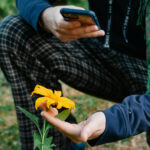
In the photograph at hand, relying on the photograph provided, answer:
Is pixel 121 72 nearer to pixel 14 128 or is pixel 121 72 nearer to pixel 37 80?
pixel 37 80

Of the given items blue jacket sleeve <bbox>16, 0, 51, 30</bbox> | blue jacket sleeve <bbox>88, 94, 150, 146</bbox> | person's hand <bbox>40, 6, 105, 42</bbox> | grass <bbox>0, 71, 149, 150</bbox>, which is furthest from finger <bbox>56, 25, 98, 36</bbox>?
grass <bbox>0, 71, 149, 150</bbox>

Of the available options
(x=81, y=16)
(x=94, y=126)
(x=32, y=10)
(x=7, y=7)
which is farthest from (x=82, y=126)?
(x=7, y=7)

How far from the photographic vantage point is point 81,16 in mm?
722

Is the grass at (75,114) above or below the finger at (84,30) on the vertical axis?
below

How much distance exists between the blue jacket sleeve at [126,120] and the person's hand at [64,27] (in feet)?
1.00

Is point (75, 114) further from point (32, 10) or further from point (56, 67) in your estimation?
point (32, 10)

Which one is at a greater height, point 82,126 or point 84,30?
point 84,30

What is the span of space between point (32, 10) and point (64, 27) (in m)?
0.22

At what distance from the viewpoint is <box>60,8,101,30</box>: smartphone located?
67 cm

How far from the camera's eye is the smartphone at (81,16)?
674 mm

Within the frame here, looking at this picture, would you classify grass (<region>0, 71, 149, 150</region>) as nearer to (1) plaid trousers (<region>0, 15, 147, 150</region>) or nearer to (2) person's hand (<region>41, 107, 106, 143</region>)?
(1) plaid trousers (<region>0, 15, 147, 150</region>)

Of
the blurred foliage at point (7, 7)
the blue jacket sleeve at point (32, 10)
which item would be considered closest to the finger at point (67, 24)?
the blue jacket sleeve at point (32, 10)

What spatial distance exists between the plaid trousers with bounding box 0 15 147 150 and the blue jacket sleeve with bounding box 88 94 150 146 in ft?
1.35

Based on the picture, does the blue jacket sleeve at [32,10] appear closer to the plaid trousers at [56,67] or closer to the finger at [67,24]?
the plaid trousers at [56,67]
